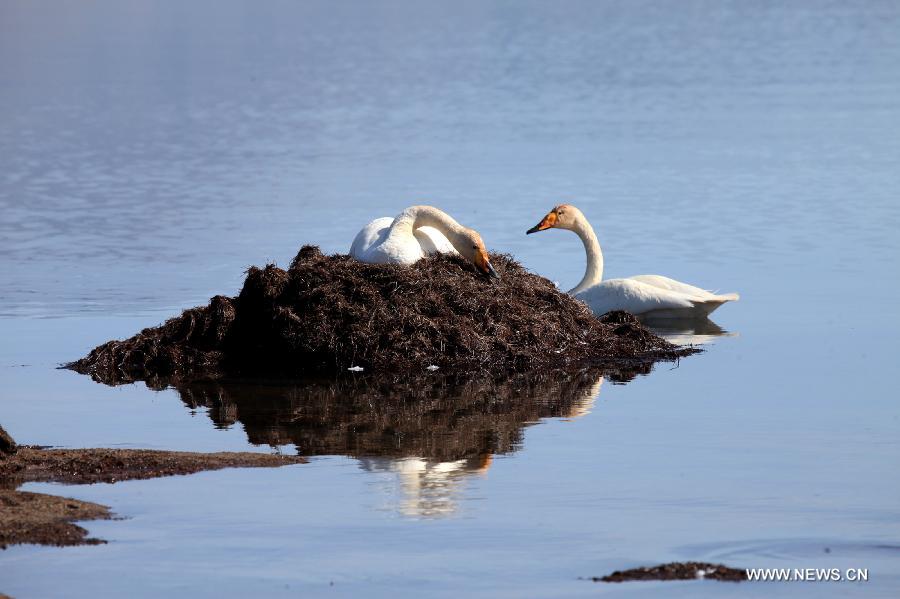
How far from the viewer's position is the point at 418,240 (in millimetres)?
14922

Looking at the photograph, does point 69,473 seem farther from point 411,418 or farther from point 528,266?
point 528,266

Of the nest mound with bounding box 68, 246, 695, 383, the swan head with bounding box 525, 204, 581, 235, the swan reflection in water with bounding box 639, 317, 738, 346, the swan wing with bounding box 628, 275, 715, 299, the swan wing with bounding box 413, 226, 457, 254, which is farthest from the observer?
the swan head with bounding box 525, 204, 581, 235

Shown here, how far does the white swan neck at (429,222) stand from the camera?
14.6 meters

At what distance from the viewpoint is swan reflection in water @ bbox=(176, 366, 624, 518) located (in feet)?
31.5

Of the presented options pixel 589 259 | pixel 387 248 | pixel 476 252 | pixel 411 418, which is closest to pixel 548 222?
pixel 589 259

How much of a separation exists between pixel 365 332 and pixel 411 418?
213 cm

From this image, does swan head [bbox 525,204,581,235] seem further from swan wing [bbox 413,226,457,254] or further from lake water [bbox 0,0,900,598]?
swan wing [bbox 413,226,457,254]

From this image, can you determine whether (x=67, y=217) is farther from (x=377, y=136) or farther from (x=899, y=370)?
(x=899, y=370)

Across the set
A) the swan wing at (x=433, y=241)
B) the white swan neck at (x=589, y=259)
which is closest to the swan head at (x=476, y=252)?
the swan wing at (x=433, y=241)

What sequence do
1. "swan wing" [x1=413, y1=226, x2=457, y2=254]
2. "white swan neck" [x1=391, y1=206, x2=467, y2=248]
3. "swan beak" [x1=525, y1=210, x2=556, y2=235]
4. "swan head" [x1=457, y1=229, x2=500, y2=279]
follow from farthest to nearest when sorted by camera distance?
"swan beak" [x1=525, y1=210, x2=556, y2=235] < "swan wing" [x1=413, y1=226, x2=457, y2=254] < "white swan neck" [x1=391, y1=206, x2=467, y2=248] < "swan head" [x1=457, y1=229, x2=500, y2=279]

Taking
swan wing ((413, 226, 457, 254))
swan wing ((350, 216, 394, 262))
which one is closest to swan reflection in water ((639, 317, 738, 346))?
swan wing ((413, 226, 457, 254))

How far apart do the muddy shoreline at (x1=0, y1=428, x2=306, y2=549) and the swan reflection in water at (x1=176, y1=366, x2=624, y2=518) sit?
2.16ft

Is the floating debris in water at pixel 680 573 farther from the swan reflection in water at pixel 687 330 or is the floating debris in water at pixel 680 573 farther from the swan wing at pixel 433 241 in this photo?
the swan wing at pixel 433 241

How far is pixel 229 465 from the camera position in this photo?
9.82 m
